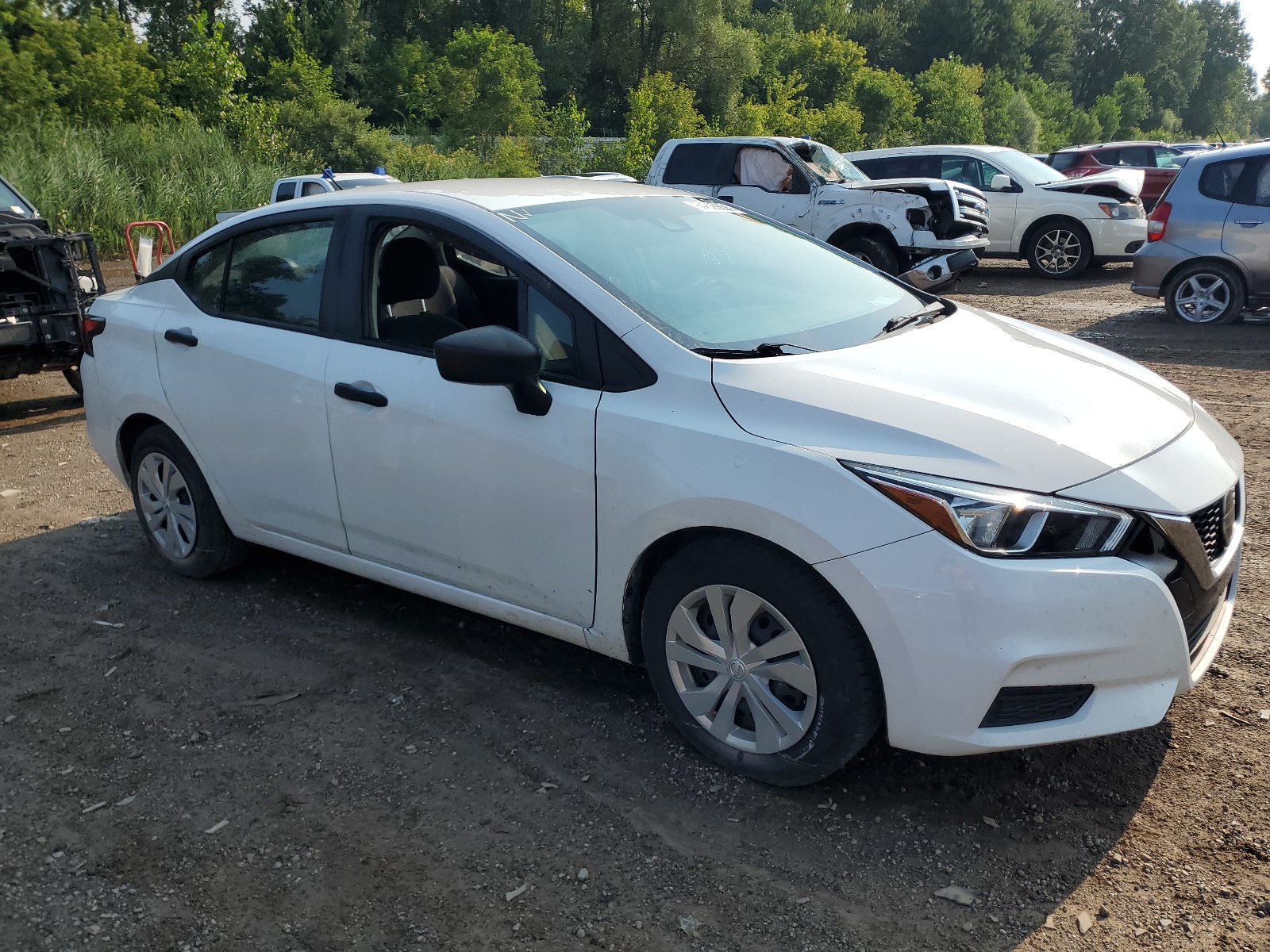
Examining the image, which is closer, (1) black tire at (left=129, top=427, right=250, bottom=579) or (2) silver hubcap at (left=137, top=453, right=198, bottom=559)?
(1) black tire at (left=129, top=427, right=250, bottom=579)

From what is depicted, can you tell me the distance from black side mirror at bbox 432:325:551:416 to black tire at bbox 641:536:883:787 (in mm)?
706

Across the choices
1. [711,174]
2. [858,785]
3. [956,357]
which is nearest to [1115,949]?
[858,785]

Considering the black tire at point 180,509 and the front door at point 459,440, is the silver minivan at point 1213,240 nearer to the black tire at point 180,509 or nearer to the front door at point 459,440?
the front door at point 459,440

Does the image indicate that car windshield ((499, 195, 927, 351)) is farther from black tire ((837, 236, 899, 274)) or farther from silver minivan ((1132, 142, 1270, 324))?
black tire ((837, 236, 899, 274))

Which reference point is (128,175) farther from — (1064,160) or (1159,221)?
(1064,160)

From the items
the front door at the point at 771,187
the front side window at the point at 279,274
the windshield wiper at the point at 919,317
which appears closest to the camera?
the windshield wiper at the point at 919,317

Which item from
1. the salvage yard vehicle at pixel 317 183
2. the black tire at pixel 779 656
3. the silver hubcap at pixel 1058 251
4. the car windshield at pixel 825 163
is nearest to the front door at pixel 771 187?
the car windshield at pixel 825 163

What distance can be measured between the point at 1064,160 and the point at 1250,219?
12104 millimetres

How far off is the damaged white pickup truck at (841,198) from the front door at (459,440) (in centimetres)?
864

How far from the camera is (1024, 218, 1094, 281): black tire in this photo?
14.7 m

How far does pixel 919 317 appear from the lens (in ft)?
12.5

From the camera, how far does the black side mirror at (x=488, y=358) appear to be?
10.4ft

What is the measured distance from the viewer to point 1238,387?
26.2 ft

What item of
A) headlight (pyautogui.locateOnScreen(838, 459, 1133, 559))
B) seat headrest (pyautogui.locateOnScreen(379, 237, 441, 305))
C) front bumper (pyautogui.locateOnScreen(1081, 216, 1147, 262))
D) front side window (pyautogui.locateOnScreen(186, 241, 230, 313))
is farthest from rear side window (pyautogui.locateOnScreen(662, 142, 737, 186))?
headlight (pyautogui.locateOnScreen(838, 459, 1133, 559))
